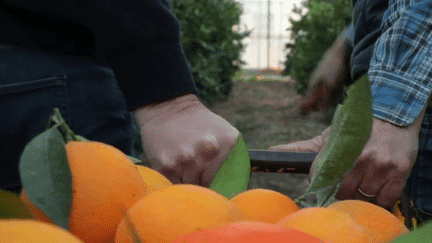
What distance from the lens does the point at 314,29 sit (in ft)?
28.9

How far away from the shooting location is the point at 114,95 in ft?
4.83

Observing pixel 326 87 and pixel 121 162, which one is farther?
pixel 326 87

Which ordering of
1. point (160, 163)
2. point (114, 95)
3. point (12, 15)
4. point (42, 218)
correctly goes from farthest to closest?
point (114, 95) < point (12, 15) < point (160, 163) < point (42, 218)

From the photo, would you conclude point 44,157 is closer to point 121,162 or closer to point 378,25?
point 121,162

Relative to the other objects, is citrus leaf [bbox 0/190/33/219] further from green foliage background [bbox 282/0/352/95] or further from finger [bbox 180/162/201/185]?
green foliage background [bbox 282/0/352/95]

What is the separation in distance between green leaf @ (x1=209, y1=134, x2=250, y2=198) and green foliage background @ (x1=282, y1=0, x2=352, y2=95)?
756 centimetres

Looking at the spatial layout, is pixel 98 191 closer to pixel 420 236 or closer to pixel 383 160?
pixel 420 236

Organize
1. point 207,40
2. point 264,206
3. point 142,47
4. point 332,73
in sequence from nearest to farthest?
point 264,206, point 142,47, point 332,73, point 207,40

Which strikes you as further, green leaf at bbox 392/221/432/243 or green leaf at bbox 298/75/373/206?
green leaf at bbox 298/75/373/206

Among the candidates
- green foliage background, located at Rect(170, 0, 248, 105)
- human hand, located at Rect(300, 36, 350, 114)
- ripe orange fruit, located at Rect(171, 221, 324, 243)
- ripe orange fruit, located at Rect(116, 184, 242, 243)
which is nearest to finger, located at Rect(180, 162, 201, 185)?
ripe orange fruit, located at Rect(116, 184, 242, 243)

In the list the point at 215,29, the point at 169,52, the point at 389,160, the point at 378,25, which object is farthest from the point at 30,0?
the point at 215,29

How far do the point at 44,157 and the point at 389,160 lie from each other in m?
0.83

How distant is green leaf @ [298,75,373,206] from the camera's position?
47 cm

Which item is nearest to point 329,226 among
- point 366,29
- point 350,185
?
point 350,185
